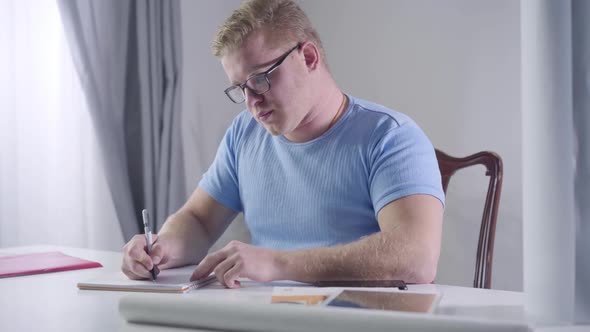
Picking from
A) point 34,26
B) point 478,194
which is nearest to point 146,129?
point 34,26

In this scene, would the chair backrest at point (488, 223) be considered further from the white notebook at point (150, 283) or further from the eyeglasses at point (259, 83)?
the white notebook at point (150, 283)

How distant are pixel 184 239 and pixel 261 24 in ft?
1.85

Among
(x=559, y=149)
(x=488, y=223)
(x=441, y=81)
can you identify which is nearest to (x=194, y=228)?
(x=488, y=223)

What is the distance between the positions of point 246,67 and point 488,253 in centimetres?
79

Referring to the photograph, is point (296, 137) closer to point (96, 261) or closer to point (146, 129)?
point (96, 261)

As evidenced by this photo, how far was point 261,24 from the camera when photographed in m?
1.59

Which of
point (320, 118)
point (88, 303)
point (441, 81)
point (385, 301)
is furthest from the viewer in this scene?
point (441, 81)

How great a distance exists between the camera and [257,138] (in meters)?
1.86

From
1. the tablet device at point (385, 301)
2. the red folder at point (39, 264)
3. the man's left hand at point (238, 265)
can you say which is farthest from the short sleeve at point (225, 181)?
the tablet device at point (385, 301)

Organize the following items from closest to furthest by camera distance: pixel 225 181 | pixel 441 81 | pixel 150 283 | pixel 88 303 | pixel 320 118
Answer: pixel 88 303
pixel 150 283
pixel 320 118
pixel 225 181
pixel 441 81

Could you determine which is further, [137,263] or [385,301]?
[137,263]

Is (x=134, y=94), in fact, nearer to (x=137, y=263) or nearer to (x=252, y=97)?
(x=252, y=97)

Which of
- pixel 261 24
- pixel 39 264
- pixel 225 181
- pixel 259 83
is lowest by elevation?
pixel 39 264

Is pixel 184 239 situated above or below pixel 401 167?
below
